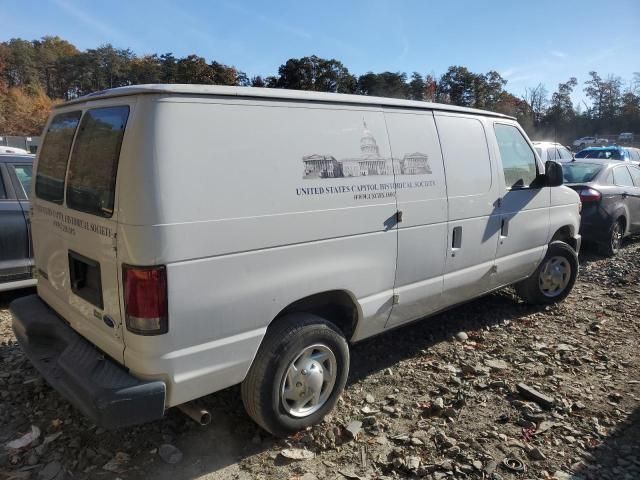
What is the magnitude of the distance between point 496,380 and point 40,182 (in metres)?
3.78

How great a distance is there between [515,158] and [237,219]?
326cm

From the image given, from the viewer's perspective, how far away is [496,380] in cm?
391

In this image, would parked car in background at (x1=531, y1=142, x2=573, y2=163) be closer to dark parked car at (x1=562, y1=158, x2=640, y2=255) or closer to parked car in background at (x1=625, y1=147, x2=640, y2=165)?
parked car in background at (x1=625, y1=147, x2=640, y2=165)

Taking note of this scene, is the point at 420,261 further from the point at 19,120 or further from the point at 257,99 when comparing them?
the point at 19,120

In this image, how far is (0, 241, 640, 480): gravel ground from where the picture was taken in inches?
113

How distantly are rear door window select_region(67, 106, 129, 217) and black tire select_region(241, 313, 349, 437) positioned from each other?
1167 millimetres

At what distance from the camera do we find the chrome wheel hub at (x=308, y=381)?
301 centimetres

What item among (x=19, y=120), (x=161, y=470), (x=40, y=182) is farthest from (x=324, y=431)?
(x=19, y=120)

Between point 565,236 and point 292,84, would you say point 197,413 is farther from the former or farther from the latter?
point 292,84

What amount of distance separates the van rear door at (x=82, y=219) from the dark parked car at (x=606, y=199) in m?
7.63

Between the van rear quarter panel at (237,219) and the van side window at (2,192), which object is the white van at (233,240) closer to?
the van rear quarter panel at (237,219)

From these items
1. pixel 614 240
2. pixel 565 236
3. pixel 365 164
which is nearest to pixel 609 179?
pixel 614 240

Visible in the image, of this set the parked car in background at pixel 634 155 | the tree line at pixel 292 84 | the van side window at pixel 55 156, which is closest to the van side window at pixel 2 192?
the van side window at pixel 55 156

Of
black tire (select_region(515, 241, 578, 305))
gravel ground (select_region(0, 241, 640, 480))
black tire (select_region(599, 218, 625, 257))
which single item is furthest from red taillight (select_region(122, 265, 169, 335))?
black tire (select_region(599, 218, 625, 257))
